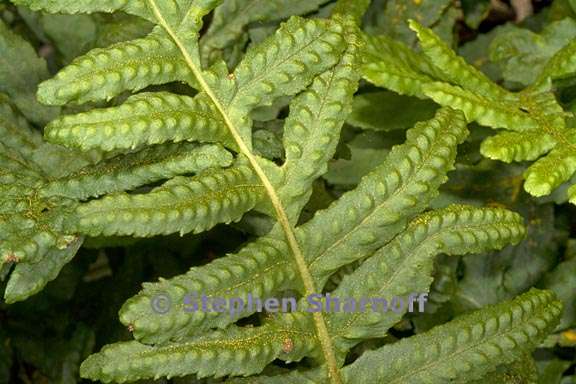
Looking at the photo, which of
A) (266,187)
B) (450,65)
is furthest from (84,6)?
(450,65)

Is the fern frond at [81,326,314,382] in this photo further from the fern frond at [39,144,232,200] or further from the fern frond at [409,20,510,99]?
the fern frond at [409,20,510,99]

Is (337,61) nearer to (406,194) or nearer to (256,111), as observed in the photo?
(406,194)

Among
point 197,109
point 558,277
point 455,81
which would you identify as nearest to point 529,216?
point 558,277

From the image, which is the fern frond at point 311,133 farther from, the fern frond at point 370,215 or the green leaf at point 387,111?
the green leaf at point 387,111

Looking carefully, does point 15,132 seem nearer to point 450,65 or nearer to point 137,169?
point 137,169

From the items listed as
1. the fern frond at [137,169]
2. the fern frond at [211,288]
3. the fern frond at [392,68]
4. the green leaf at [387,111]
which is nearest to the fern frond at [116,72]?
the fern frond at [137,169]

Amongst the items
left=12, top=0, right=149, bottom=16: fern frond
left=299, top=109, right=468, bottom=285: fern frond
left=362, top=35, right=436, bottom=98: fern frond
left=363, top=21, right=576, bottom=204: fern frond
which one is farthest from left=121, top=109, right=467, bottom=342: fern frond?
left=12, top=0, right=149, bottom=16: fern frond
